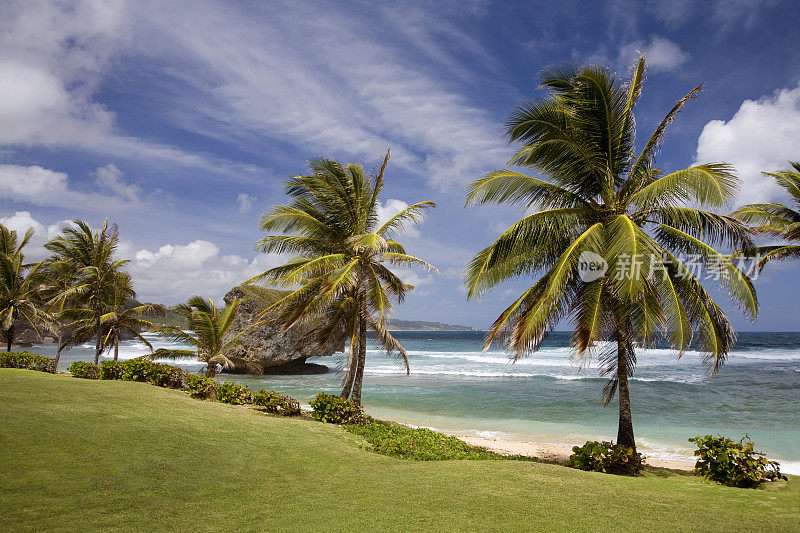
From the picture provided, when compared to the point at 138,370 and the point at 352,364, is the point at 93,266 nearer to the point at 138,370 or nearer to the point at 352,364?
the point at 138,370

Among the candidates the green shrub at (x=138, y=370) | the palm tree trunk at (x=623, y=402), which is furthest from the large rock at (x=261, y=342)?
the palm tree trunk at (x=623, y=402)

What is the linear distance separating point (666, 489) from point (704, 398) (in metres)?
19.1

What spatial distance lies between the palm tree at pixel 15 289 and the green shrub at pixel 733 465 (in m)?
24.1

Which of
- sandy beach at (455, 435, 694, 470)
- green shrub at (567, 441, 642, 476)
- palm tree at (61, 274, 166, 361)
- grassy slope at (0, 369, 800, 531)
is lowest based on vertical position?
sandy beach at (455, 435, 694, 470)

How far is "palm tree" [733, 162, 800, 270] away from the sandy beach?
6575 millimetres

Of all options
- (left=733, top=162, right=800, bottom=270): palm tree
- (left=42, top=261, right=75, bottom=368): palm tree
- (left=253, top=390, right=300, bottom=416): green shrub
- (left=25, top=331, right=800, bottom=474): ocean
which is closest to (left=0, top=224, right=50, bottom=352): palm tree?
(left=42, top=261, right=75, bottom=368): palm tree

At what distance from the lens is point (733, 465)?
6.85m

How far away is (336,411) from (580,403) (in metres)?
13.7

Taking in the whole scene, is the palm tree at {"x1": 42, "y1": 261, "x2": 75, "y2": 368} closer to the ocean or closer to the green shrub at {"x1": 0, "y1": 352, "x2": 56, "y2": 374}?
the green shrub at {"x1": 0, "y1": 352, "x2": 56, "y2": 374}

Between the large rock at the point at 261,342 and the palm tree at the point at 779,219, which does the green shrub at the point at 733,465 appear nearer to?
the palm tree at the point at 779,219

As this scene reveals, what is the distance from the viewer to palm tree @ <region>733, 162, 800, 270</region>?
42.3ft

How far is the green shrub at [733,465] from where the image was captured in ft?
22.1

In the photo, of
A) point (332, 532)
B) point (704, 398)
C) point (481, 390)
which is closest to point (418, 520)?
point (332, 532)

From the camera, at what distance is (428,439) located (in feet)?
30.3
